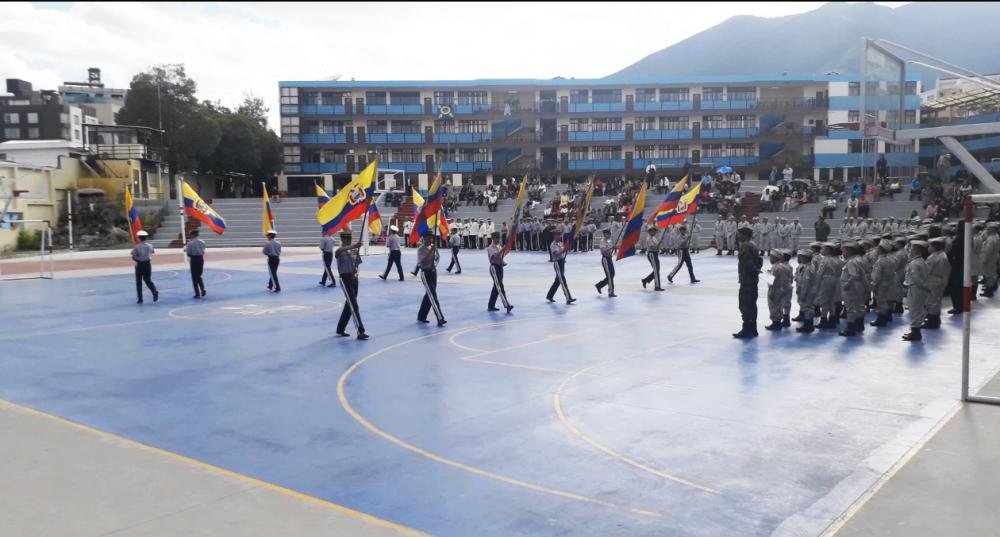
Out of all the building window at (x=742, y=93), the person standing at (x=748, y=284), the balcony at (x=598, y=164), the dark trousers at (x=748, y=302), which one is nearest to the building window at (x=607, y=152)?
the balcony at (x=598, y=164)

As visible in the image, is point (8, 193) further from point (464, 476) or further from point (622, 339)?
point (464, 476)

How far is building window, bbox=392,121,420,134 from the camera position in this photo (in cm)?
6356

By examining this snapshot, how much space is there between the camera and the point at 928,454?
6.58 m

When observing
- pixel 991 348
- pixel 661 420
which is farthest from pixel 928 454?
pixel 991 348

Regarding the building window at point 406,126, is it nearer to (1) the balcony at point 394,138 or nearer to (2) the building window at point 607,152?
(1) the balcony at point 394,138

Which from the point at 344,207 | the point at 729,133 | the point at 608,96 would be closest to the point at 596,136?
the point at 608,96

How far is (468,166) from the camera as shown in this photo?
64000mm

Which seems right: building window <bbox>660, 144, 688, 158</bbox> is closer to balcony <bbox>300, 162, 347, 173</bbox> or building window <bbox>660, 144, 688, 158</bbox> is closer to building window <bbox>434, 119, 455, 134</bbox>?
building window <bbox>434, 119, 455, 134</bbox>

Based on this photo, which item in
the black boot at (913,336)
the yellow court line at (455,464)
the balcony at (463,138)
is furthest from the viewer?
the balcony at (463,138)

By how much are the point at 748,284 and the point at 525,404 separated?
19.3 ft

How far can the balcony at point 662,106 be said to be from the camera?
6122 cm

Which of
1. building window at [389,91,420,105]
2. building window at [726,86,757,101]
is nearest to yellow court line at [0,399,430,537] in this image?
building window at [389,91,420,105]

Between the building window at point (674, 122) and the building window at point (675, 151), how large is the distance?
1.48 metres

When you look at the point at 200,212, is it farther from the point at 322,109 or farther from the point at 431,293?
the point at 322,109
